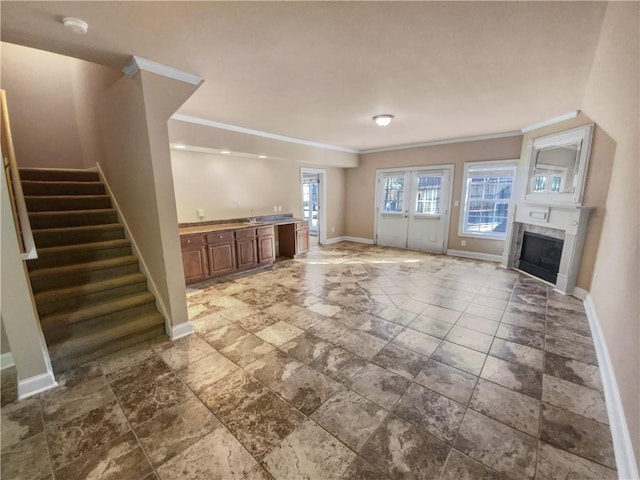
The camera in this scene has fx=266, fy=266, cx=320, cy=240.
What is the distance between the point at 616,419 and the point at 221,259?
15.1 feet

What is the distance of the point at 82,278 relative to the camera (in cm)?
280

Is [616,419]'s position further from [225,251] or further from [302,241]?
[302,241]

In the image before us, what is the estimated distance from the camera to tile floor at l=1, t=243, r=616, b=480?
1.48m

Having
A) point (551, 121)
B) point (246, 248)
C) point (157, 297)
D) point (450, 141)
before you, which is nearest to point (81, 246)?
point (157, 297)

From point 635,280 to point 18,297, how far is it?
14.0ft

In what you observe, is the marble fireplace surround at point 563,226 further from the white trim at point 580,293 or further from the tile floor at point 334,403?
the tile floor at point 334,403

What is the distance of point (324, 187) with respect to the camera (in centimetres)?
715

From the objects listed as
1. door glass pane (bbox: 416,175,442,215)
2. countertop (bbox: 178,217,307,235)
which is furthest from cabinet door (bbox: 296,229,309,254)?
door glass pane (bbox: 416,175,442,215)

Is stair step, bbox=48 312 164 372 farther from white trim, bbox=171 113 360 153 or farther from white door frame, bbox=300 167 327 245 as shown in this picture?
white door frame, bbox=300 167 327 245

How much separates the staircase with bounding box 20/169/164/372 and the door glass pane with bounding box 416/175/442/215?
5.83 m

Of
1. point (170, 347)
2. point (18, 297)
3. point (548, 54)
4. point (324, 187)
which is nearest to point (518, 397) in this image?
point (548, 54)

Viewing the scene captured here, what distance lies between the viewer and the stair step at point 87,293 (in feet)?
8.21

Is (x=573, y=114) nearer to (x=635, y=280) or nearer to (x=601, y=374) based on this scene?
(x=635, y=280)

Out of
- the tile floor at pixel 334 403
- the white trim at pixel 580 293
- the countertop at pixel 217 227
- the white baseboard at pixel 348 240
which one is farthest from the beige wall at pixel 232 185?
the white trim at pixel 580 293
